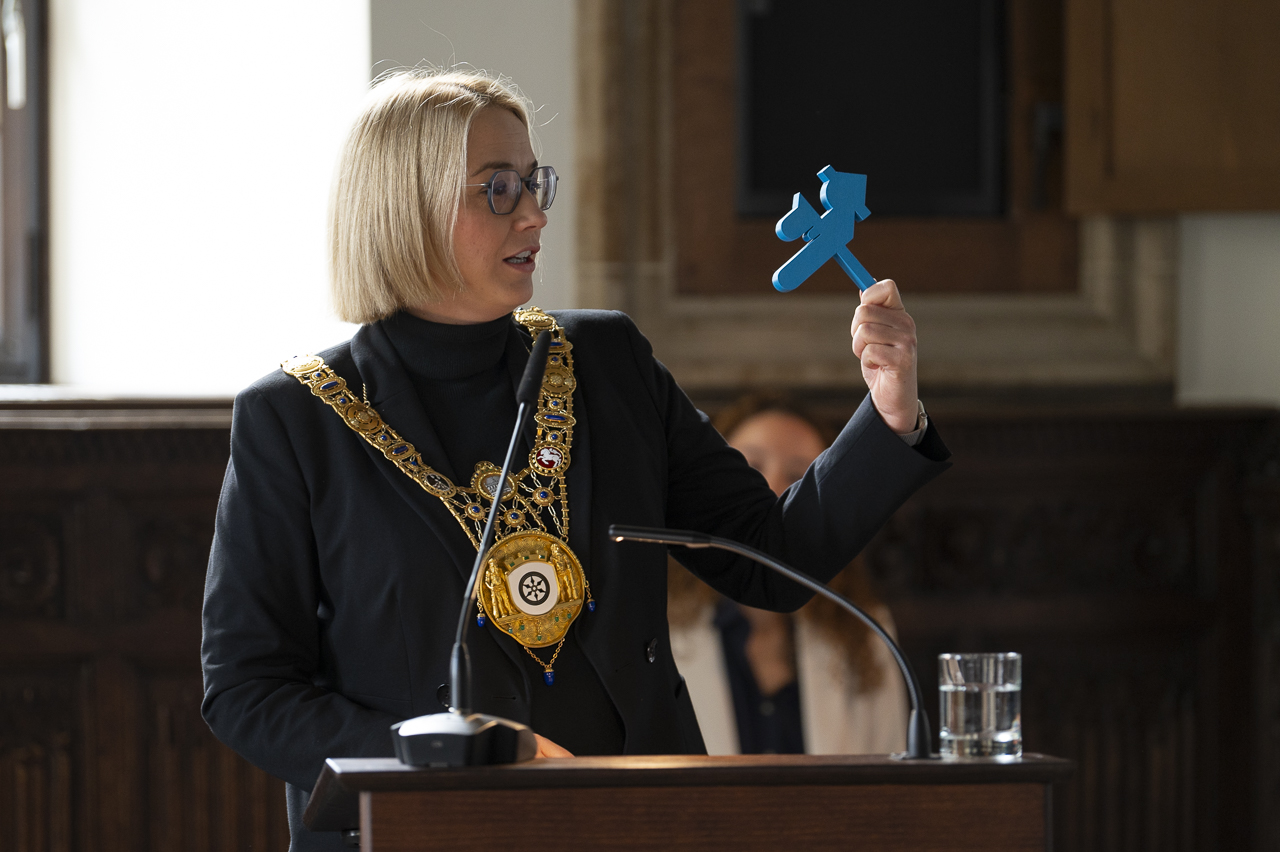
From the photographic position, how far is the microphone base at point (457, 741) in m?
1.21

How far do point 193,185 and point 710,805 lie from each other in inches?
127

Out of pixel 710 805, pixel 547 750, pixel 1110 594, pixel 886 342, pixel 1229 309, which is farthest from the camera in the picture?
pixel 1229 309

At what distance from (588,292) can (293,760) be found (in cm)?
239

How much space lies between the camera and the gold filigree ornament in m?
1.75

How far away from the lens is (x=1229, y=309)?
13.6ft

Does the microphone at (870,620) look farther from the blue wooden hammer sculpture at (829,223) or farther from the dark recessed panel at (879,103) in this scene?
the dark recessed panel at (879,103)

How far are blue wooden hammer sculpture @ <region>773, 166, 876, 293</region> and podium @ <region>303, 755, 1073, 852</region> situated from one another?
2.22ft

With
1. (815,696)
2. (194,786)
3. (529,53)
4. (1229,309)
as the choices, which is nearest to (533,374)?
(815,696)

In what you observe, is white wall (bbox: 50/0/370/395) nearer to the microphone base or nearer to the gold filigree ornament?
the gold filigree ornament

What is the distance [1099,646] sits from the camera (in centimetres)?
399

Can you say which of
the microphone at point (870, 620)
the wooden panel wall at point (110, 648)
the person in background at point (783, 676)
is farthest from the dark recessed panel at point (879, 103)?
the microphone at point (870, 620)

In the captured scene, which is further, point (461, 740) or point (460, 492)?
point (460, 492)

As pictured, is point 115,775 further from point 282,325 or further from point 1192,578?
point 1192,578

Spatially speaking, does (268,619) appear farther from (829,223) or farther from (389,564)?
(829,223)
